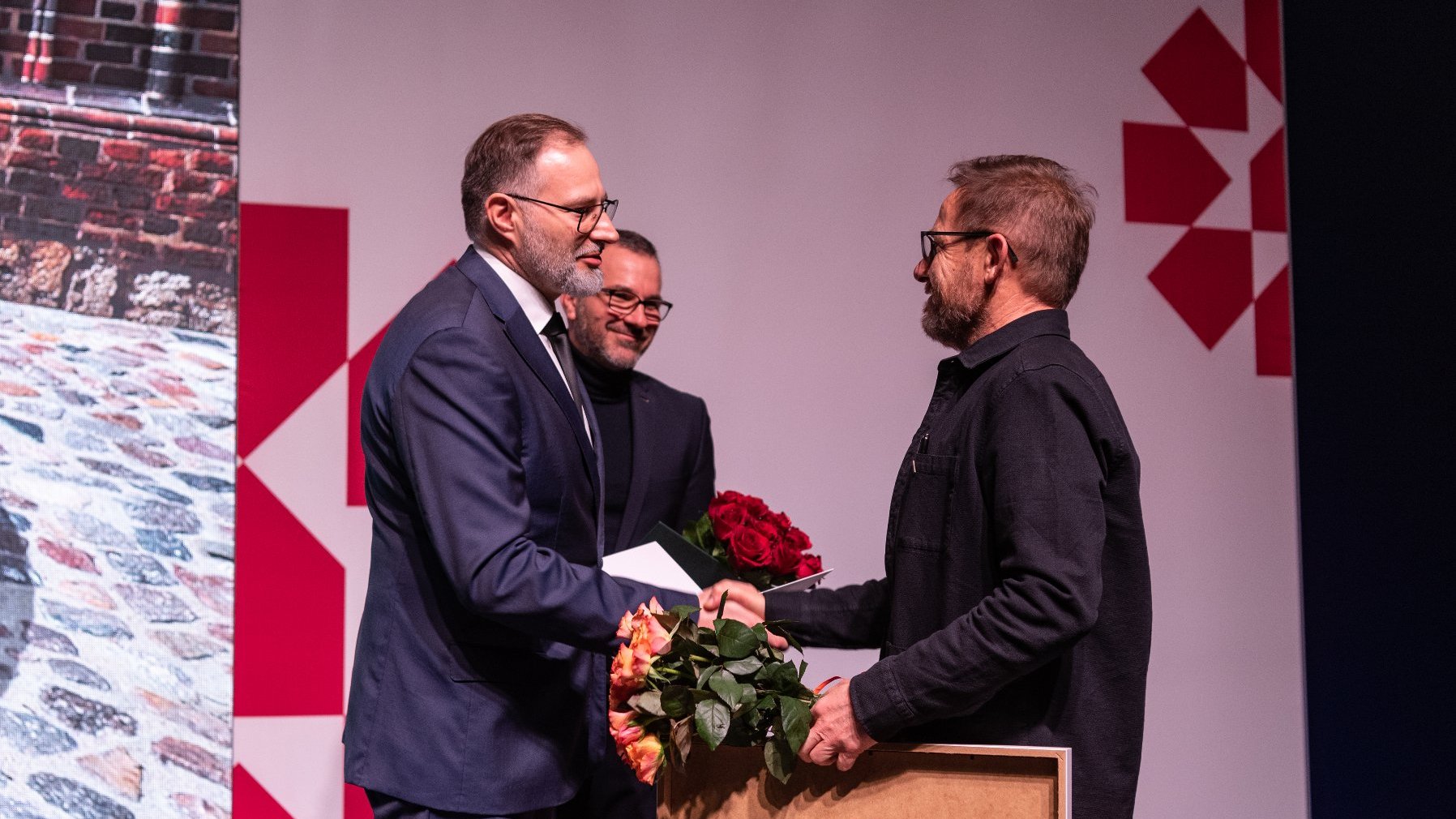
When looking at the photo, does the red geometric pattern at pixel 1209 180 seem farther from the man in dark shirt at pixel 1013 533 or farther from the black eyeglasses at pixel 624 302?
the man in dark shirt at pixel 1013 533

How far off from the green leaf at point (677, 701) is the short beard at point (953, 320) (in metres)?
0.67

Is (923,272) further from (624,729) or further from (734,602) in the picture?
(624,729)

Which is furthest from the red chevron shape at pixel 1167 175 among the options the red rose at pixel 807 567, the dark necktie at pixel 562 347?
the dark necktie at pixel 562 347

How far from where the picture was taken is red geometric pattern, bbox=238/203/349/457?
3125 mm

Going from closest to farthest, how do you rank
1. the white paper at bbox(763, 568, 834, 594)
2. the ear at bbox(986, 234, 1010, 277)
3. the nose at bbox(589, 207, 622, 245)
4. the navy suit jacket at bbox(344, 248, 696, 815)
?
the navy suit jacket at bbox(344, 248, 696, 815), the ear at bbox(986, 234, 1010, 277), the nose at bbox(589, 207, 622, 245), the white paper at bbox(763, 568, 834, 594)

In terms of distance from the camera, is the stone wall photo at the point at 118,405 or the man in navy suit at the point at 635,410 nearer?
the man in navy suit at the point at 635,410

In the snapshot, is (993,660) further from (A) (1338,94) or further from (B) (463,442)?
(A) (1338,94)

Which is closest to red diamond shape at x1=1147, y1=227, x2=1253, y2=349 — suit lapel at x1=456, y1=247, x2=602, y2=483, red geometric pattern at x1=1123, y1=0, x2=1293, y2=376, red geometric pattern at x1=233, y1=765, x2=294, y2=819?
red geometric pattern at x1=1123, y1=0, x2=1293, y2=376

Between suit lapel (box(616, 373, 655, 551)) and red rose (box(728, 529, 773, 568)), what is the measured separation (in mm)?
437

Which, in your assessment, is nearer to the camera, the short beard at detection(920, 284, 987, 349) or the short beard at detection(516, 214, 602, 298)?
the short beard at detection(920, 284, 987, 349)

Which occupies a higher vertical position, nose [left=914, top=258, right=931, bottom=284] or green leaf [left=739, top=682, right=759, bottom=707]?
nose [left=914, top=258, right=931, bottom=284]

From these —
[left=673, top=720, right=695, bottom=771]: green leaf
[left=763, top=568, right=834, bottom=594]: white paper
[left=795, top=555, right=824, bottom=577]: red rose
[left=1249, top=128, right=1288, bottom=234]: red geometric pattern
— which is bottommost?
[left=673, top=720, right=695, bottom=771]: green leaf

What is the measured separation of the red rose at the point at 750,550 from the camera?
2316 mm

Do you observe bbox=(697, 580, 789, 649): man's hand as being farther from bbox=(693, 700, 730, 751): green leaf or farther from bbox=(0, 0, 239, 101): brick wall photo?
bbox=(0, 0, 239, 101): brick wall photo
